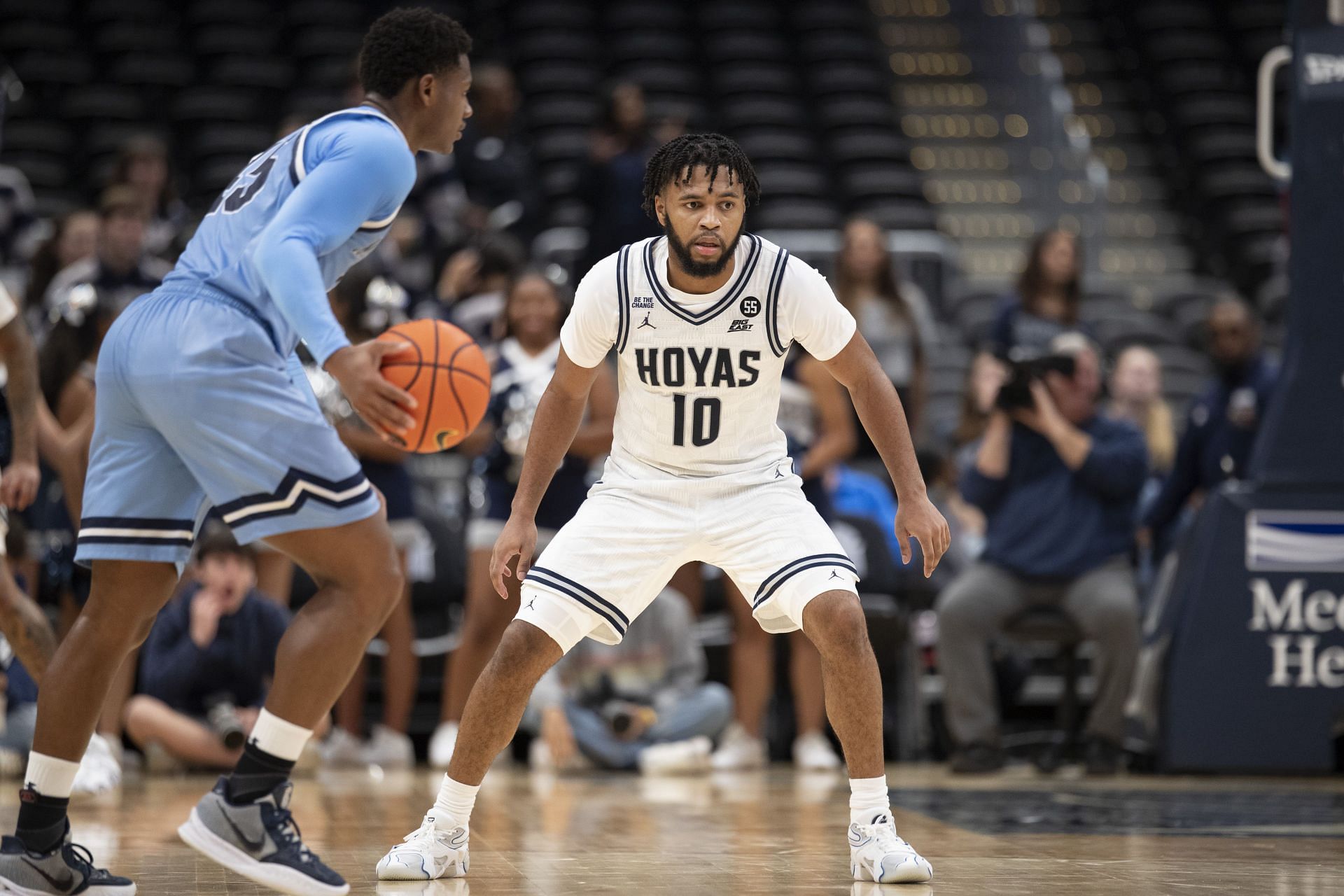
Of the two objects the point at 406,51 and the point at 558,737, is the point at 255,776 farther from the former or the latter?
the point at 558,737

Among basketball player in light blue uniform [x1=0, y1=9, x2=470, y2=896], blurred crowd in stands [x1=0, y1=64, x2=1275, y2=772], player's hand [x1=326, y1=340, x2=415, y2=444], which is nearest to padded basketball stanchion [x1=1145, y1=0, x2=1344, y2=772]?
blurred crowd in stands [x1=0, y1=64, x2=1275, y2=772]

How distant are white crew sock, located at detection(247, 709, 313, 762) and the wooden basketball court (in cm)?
40

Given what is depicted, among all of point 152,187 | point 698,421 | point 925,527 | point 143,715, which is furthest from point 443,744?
point 152,187

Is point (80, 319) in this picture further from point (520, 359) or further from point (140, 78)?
point (140, 78)

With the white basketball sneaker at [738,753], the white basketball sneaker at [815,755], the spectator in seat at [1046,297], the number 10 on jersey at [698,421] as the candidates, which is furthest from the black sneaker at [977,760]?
the number 10 on jersey at [698,421]

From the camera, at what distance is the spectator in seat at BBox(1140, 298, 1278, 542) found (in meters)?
7.91

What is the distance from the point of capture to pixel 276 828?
367 centimetres

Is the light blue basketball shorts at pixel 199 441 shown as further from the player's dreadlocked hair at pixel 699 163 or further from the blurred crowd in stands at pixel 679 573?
the blurred crowd in stands at pixel 679 573

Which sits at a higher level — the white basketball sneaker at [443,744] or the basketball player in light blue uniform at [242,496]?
the basketball player in light blue uniform at [242,496]

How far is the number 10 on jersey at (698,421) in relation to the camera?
4.32 meters

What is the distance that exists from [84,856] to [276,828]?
0.47 meters

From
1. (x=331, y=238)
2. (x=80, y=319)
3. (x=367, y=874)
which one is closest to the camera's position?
(x=331, y=238)

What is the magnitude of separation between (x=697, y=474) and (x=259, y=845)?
4.72 feet

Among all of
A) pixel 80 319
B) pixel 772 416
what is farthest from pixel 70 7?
pixel 772 416
